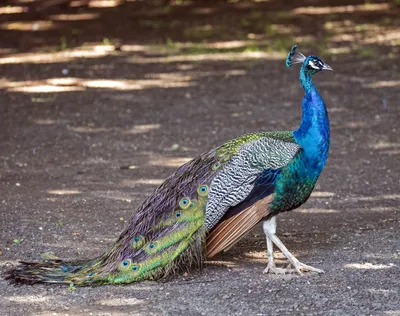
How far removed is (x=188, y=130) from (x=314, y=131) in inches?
163

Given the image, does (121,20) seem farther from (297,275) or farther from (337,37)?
(297,275)

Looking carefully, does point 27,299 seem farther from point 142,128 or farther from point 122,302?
point 142,128

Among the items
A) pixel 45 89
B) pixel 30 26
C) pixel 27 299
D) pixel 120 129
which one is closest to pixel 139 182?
pixel 120 129

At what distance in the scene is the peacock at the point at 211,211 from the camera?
5.34 metres

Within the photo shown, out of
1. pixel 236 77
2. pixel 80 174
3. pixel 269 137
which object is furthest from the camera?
pixel 236 77

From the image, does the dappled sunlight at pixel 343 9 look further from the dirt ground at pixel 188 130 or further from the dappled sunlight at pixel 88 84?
the dappled sunlight at pixel 88 84

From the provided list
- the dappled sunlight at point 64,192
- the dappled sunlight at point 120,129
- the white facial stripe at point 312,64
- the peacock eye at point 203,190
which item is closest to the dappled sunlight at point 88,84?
the dappled sunlight at point 120,129

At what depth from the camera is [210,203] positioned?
541 centimetres

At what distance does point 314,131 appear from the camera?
5.55m

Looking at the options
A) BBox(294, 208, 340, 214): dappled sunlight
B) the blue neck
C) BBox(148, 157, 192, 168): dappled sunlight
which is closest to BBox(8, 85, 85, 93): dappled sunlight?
BBox(148, 157, 192, 168): dappled sunlight

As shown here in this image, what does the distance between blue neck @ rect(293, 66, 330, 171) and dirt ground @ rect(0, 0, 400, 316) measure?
0.75m

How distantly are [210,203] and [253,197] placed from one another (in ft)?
0.91

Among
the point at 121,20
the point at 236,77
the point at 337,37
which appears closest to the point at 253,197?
the point at 236,77

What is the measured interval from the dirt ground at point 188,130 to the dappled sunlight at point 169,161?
0.03 meters
